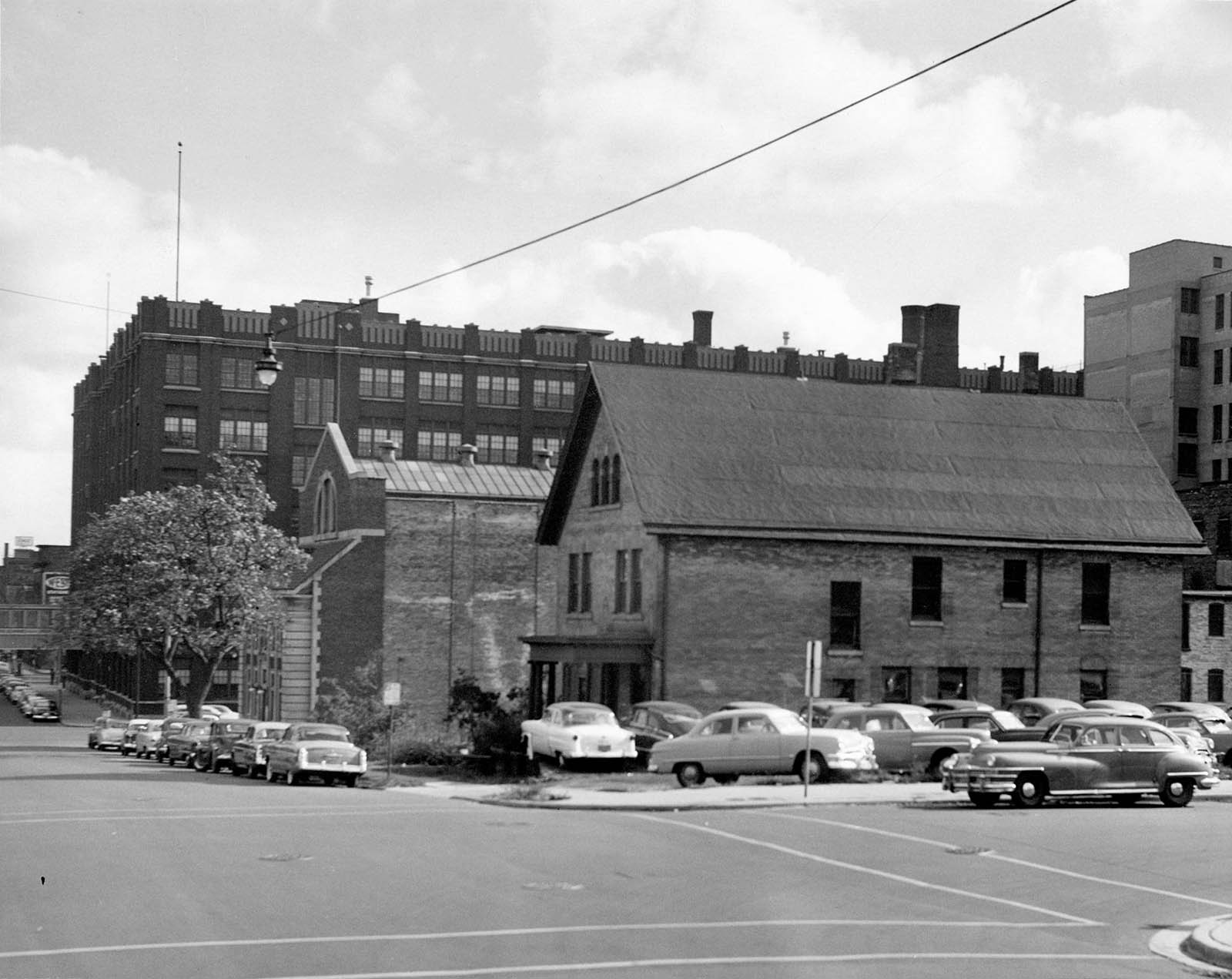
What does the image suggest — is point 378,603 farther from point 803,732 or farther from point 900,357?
point 803,732

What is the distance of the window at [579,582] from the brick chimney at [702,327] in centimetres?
6769

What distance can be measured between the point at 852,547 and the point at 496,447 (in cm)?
6629

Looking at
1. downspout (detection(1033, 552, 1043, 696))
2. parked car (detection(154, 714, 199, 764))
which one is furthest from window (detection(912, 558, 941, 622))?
parked car (detection(154, 714, 199, 764))

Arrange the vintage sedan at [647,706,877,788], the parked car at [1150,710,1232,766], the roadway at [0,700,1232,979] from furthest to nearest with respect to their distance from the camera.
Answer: the parked car at [1150,710,1232,766], the vintage sedan at [647,706,877,788], the roadway at [0,700,1232,979]

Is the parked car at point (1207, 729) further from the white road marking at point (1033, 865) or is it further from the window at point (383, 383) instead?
the window at point (383, 383)

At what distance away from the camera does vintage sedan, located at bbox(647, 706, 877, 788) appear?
3469 cm

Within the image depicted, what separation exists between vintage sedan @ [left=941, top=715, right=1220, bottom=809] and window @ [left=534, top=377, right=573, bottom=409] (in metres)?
86.3

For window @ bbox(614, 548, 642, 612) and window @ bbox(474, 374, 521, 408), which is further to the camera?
window @ bbox(474, 374, 521, 408)

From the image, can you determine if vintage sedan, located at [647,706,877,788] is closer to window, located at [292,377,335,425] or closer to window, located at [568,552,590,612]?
window, located at [568,552,590,612]

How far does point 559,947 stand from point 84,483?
Answer: 13062 cm

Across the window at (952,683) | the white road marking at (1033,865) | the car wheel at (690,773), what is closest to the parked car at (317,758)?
the car wheel at (690,773)

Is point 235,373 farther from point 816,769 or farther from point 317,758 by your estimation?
point 816,769

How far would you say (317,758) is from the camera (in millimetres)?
40188

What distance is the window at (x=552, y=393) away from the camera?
4560 inches
